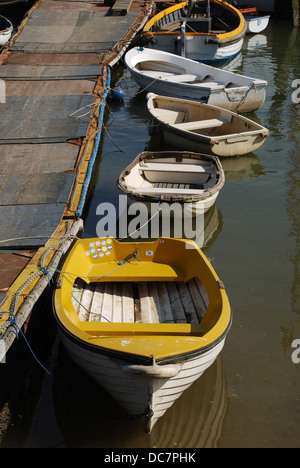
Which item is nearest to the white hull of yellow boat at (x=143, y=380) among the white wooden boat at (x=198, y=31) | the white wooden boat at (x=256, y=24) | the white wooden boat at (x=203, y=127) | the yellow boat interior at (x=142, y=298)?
the yellow boat interior at (x=142, y=298)

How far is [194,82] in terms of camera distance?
17.4 metres

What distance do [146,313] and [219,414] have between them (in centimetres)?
176

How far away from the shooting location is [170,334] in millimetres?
6789

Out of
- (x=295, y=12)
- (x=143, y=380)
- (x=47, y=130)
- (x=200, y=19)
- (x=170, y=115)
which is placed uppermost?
(x=143, y=380)

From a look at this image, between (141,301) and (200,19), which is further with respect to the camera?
(200,19)

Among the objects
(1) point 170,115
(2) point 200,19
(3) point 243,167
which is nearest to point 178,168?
(3) point 243,167

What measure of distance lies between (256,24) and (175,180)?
1798 cm

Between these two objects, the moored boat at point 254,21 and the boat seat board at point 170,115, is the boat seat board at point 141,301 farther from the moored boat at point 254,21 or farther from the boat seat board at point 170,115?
the moored boat at point 254,21

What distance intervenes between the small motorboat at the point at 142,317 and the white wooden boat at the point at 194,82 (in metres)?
8.57

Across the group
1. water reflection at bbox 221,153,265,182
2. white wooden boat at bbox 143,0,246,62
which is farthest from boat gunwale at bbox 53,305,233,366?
white wooden boat at bbox 143,0,246,62

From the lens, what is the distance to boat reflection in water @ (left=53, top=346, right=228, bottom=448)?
6.41 m

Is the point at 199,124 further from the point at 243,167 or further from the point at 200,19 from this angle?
the point at 200,19

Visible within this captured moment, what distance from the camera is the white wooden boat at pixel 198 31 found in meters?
20.2

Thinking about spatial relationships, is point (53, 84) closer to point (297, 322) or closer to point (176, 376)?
point (297, 322)
